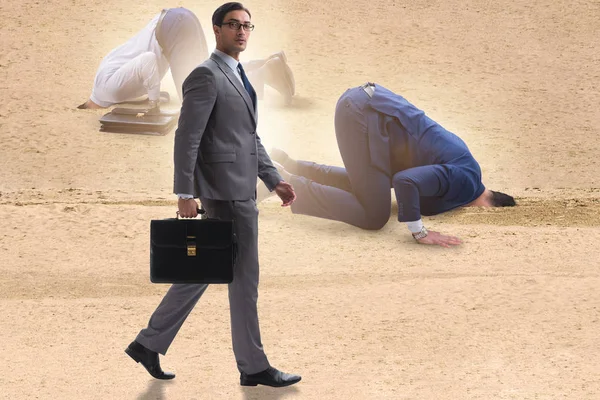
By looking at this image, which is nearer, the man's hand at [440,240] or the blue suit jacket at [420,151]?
the man's hand at [440,240]

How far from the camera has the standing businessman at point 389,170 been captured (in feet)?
27.5

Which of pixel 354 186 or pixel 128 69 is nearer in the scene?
pixel 354 186

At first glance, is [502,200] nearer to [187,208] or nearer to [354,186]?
[354,186]

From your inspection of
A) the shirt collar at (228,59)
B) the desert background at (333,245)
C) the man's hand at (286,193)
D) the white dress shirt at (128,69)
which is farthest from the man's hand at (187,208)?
the white dress shirt at (128,69)

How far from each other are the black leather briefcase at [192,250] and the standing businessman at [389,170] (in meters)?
3.01

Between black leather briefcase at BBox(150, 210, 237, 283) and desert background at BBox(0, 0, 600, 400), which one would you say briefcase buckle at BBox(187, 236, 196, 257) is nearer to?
black leather briefcase at BBox(150, 210, 237, 283)

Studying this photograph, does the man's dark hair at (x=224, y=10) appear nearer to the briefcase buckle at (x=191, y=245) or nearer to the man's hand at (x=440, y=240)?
the briefcase buckle at (x=191, y=245)

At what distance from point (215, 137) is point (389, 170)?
3.28 metres

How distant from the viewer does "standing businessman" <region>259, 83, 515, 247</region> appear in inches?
330

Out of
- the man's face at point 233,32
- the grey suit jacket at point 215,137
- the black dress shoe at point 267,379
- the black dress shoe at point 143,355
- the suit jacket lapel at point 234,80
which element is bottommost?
the black dress shoe at point 267,379

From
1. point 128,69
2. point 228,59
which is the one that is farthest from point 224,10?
point 128,69

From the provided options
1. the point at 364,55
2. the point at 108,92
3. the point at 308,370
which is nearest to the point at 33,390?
the point at 308,370

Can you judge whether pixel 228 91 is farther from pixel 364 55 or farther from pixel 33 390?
pixel 364 55

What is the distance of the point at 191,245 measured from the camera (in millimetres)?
5508
